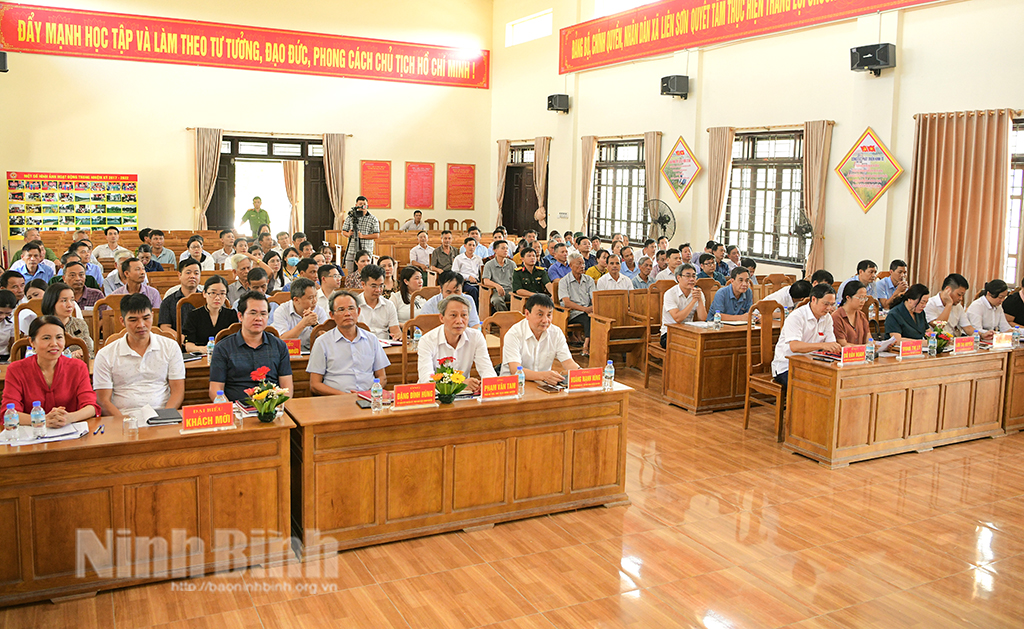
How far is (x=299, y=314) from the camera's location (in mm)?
5934

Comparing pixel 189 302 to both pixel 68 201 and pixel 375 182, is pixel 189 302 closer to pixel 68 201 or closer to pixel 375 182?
pixel 68 201

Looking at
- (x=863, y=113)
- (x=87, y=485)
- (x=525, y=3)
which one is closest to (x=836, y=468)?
(x=87, y=485)

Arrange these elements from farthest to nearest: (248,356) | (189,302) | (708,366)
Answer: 1. (708,366)
2. (189,302)
3. (248,356)

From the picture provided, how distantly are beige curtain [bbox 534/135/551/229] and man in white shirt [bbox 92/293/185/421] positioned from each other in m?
11.1

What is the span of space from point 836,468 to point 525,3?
12.2 meters

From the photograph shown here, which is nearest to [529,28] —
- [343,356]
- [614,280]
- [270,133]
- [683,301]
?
[270,133]

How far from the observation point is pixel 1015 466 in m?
5.72

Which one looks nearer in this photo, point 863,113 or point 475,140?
point 863,113

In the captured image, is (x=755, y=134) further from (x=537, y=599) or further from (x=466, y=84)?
(x=537, y=599)

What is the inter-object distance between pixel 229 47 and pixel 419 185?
14.3 feet

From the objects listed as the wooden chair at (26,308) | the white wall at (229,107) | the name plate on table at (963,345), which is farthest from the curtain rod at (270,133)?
the name plate on table at (963,345)

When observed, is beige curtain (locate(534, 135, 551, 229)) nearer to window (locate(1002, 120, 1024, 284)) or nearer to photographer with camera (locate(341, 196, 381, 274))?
photographer with camera (locate(341, 196, 381, 274))

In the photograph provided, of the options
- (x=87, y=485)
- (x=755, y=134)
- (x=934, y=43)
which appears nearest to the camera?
(x=87, y=485)

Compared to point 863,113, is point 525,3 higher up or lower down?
higher up
